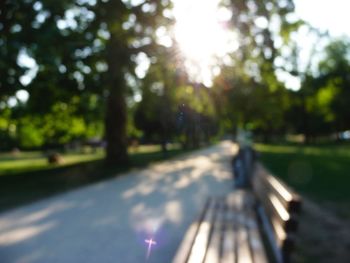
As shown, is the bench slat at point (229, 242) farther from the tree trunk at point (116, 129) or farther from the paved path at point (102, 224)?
the tree trunk at point (116, 129)

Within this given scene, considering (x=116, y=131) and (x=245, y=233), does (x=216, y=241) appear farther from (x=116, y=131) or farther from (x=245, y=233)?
(x=116, y=131)

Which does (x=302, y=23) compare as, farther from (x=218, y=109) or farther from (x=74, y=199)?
(x=74, y=199)

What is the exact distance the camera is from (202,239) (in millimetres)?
5656

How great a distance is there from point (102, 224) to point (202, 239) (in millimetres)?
3002

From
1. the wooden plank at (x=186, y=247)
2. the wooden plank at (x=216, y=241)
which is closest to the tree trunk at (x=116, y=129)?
the wooden plank at (x=216, y=241)

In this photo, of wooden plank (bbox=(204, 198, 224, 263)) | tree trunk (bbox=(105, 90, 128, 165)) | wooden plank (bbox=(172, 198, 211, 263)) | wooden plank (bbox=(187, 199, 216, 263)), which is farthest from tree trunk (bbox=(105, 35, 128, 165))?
wooden plank (bbox=(172, 198, 211, 263))

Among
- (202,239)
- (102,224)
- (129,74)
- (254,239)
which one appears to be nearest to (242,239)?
(254,239)

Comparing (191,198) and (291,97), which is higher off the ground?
(291,97)

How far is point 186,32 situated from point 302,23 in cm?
1113

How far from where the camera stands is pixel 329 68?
200ft

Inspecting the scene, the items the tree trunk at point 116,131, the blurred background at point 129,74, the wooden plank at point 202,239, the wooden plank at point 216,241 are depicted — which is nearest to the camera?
the wooden plank at point 202,239

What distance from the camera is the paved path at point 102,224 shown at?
611 centimetres

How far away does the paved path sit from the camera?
6113 millimetres

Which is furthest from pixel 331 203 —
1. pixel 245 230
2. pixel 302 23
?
pixel 302 23
